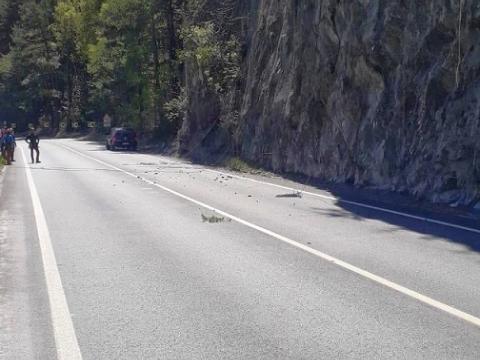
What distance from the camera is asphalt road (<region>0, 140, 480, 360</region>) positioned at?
5773mm

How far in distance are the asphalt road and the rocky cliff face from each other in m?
3.01

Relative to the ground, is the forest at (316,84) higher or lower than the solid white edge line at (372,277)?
higher

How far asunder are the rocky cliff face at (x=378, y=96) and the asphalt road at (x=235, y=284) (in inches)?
119

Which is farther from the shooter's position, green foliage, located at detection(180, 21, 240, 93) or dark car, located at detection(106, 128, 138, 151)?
dark car, located at detection(106, 128, 138, 151)

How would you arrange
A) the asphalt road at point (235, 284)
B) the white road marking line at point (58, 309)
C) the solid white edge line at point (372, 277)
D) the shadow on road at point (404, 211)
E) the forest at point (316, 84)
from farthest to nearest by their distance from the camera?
the forest at point (316, 84) → the shadow on road at point (404, 211) → the solid white edge line at point (372, 277) → the asphalt road at point (235, 284) → the white road marking line at point (58, 309)

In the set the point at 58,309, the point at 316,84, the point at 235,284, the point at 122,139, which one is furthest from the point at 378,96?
the point at 122,139

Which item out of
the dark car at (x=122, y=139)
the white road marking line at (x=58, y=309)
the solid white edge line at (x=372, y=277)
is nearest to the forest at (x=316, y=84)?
the dark car at (x=122, y=139)

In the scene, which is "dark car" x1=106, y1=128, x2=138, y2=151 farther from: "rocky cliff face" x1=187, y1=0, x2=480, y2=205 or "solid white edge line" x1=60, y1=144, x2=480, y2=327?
"solid white edge line" x1=60, y1=144, x2=480, y2=327

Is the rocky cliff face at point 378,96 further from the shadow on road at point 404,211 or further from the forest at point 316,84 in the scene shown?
the shadow on road at point 404,211

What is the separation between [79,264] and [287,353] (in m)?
4.34

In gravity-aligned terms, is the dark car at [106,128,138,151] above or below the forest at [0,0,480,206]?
below

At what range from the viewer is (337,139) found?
2275 cm

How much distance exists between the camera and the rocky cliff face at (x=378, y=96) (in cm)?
1662

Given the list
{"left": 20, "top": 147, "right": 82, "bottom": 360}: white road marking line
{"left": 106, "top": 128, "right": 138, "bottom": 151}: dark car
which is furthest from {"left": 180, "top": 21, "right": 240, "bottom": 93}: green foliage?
{"left": 20, "top": 147, "right": 82, "bottom": 360}: white road marking line
